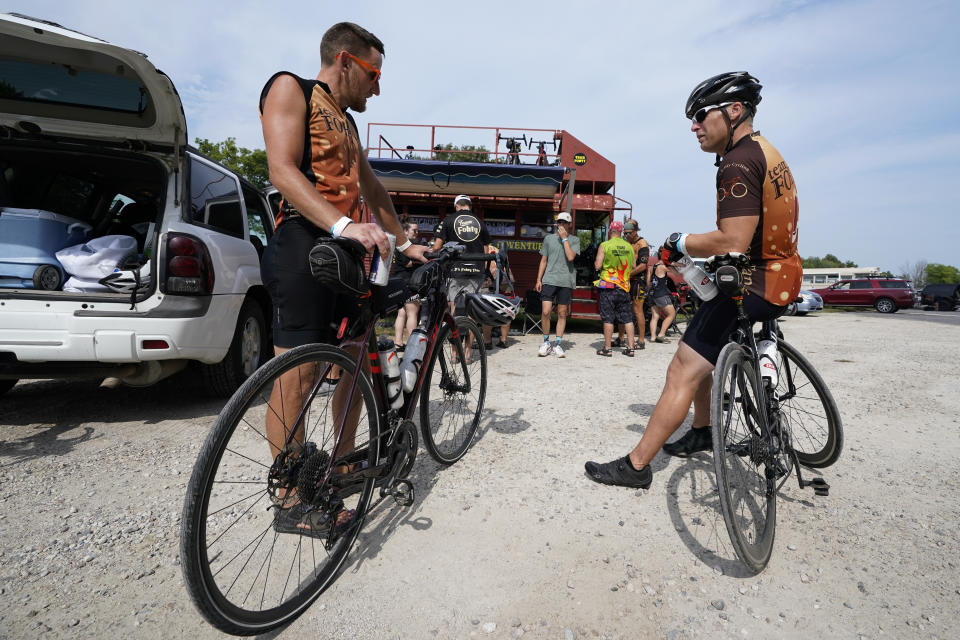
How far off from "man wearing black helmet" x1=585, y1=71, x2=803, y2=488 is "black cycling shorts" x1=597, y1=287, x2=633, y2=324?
13.6ft

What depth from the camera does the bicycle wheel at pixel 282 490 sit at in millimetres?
1331

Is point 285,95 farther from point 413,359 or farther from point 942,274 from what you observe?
point 942,274

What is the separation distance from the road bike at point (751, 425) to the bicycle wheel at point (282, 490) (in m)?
1.43

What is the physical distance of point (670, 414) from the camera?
7.68 ft

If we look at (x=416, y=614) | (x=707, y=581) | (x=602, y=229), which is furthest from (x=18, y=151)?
(x=602, y=229)

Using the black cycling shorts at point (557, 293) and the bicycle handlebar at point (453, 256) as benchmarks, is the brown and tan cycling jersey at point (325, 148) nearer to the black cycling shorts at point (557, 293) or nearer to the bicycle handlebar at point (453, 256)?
the bicycle handlebar at point (453, 256)

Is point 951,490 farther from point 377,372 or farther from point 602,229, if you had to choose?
point 602,229

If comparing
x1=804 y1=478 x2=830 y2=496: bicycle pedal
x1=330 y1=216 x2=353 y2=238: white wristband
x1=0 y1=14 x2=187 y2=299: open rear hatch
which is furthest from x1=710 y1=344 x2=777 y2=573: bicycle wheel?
x1=0 y1=14 x2=187 y2=299: open rear hatch

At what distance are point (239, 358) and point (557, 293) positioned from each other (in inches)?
164

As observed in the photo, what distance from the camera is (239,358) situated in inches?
146

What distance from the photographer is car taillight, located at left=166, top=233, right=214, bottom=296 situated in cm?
299

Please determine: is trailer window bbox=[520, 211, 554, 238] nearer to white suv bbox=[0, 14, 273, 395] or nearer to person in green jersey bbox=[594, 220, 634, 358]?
person in green jersey bbox=[594, 220, 634, 358]

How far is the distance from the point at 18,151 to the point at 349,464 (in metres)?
3.72

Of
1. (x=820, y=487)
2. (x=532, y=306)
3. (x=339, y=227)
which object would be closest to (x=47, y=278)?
(x=339, y=227)
